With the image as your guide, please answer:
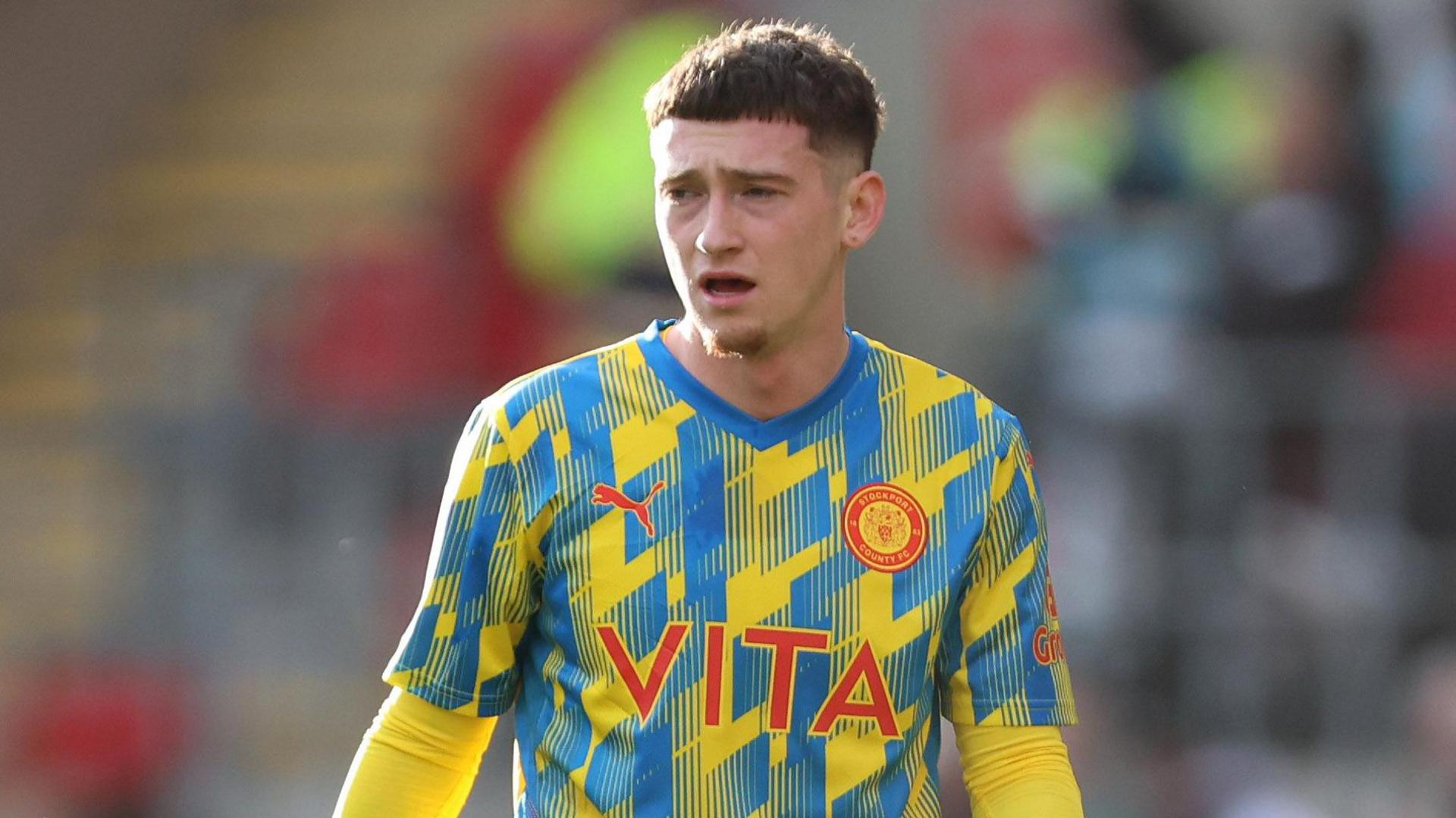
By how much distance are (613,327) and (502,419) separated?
378 cm

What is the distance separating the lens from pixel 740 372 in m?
2.40

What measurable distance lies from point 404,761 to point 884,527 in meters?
0.62

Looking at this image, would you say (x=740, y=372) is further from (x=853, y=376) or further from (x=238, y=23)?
(x=238, y=23)

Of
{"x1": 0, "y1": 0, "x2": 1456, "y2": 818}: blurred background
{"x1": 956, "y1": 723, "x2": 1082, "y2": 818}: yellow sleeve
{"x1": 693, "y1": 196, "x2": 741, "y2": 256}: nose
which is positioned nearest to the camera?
{"x1": 693, "y1": 196, "x2": 741, "y2": 256}: nose

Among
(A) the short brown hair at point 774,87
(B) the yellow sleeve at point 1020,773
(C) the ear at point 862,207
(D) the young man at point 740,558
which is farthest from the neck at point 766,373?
(B) the yellow sleeve at point 1020,773

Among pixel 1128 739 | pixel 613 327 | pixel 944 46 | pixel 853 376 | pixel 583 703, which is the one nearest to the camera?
pixel 583 703

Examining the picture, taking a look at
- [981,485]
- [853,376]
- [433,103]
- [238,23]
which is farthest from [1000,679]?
[238,23]

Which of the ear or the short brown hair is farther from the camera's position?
the ear

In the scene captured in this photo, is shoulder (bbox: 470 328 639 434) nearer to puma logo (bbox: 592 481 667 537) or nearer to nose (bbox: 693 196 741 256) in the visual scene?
puma logo (bbox: 592 481 667 537)

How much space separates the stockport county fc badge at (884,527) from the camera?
2.35 meters

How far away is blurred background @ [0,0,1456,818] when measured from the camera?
17.9ft

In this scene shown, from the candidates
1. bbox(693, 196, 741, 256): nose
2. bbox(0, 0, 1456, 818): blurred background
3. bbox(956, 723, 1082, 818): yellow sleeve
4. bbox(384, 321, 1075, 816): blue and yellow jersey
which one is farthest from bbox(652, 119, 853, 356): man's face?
bbox(0, 0, 1456, 818): blurred background

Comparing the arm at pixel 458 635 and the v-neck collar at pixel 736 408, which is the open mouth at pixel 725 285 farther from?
the arm at pixel 458 635

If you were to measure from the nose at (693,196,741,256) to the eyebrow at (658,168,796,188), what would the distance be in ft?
0.09
